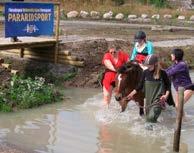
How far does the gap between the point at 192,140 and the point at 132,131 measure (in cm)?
122

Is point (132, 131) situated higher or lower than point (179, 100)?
lower

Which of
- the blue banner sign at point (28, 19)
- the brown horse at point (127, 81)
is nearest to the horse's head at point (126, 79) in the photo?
the brown horse at point (127, 81)

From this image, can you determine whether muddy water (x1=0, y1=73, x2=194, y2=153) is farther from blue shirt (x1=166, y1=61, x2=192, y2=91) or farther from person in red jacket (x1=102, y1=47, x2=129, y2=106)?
blue shirt (x1=166, y1=61, x2=192, y2=91)

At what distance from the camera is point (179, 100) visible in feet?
30.5

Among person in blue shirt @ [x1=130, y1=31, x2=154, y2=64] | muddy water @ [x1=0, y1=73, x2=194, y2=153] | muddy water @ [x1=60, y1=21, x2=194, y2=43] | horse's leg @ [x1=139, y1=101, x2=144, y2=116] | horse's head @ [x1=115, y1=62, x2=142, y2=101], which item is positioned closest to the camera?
muddy water @ [x1=0, y1=73, x2=194, y2=153]

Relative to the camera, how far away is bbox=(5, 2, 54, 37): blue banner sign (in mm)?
15961

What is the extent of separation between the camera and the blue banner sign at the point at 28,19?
15961mm

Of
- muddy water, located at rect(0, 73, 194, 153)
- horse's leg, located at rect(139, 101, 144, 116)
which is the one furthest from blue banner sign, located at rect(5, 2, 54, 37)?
horse's leg, located at rect(139, 101, 144, 116)

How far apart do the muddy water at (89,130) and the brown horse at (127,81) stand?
1.91 ft

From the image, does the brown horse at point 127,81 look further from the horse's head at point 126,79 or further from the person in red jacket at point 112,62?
the person in red jacket at point 112,62

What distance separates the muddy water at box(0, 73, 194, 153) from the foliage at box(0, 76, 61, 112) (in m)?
0.25

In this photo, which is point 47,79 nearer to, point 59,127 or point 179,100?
point 59,127

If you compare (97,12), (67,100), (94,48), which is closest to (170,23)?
(97,12)

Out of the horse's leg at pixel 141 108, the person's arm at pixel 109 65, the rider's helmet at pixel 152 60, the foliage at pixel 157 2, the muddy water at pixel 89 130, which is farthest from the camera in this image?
the foliage at pixel 157 2
